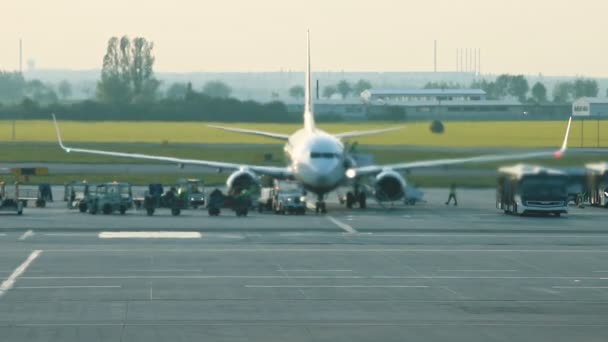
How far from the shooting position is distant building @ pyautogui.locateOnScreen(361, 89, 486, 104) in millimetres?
135250

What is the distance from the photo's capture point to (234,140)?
144250 millimetres

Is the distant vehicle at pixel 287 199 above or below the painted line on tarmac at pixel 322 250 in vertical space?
above

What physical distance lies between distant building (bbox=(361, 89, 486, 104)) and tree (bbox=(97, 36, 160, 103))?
34.1m

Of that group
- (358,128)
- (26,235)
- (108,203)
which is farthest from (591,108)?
(26,235)

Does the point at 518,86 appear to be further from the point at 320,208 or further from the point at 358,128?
the point at 320,208

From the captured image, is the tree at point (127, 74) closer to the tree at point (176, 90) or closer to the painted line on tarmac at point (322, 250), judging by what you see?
the tree at point (176, 90)

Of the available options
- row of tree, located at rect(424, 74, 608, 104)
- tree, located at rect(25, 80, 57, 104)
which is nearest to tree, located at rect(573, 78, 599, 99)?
row of tree, located at rect(424, 74, 608, 104)

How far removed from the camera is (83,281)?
45938 mm

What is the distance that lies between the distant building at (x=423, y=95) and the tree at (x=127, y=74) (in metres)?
34.1

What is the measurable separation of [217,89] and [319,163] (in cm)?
7917

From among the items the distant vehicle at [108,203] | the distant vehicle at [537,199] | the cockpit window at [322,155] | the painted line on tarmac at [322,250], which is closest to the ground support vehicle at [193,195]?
the distant vehicle at [108,203]

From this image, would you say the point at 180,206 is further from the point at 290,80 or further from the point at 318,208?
the point at 290,80

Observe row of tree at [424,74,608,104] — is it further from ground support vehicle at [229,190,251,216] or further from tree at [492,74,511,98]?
ground support vehicle at [229,190,251,216]

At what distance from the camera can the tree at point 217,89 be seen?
153 meters
